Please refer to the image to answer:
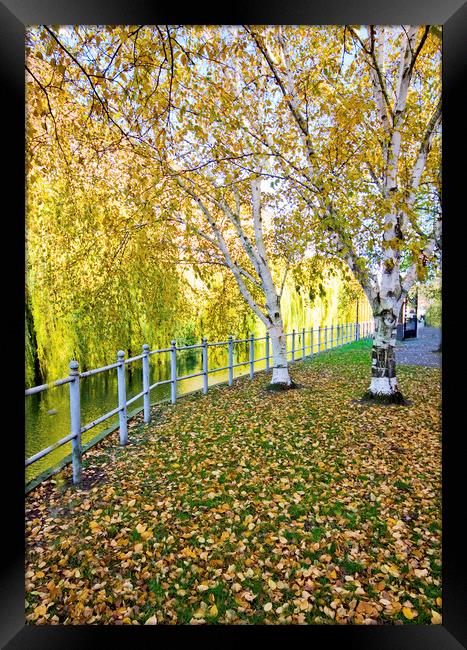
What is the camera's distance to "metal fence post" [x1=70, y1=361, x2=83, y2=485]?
1939mm

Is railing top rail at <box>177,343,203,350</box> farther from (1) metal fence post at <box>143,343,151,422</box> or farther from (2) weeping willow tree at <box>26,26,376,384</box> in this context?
(1) metal fence post at <box>143,343,151,422</box>

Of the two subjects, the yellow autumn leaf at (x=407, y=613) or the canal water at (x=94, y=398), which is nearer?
the yellow autumn leaf at (x=407, y=613)

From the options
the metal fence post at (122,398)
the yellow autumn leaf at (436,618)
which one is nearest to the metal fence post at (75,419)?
the metal fence post at (122,398)

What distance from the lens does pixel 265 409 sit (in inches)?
124

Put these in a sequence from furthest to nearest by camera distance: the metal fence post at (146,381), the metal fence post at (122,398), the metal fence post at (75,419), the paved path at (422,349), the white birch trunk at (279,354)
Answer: the white birch trunk at (279,354), the metal fence post at (146,381), the metal fence post at (122,398), the paved path at (422,349), the metal fence post at (75,419)

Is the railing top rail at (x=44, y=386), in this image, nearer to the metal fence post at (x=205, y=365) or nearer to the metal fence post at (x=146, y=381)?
the metal fence post at (x=146, y=381)

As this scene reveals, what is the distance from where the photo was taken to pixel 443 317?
5.23 feet

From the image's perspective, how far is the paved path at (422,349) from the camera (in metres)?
2.07

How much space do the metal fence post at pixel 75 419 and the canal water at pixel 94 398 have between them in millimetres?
219

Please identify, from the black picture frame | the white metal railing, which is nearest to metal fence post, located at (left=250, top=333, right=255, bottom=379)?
the white metal railing

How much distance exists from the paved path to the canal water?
1489mm

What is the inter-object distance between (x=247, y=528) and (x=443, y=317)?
1.29 m
